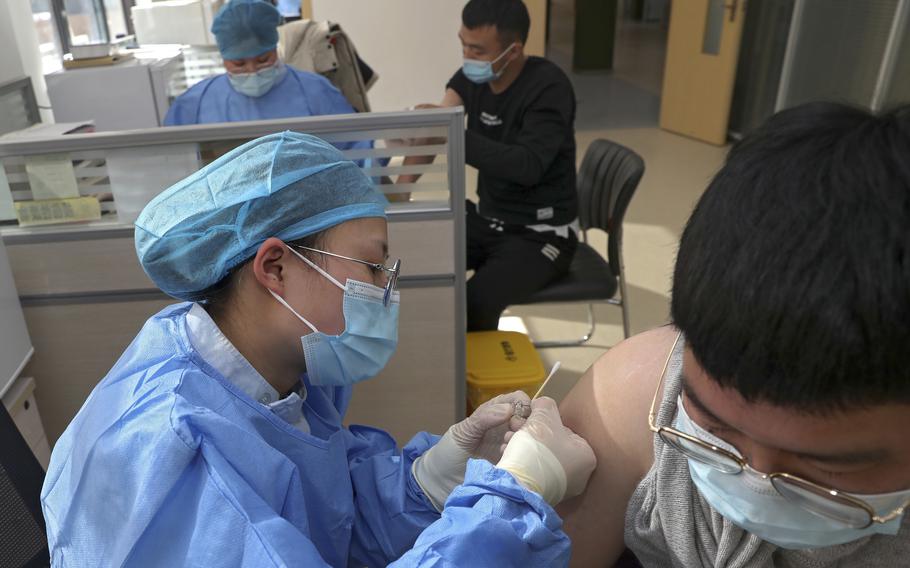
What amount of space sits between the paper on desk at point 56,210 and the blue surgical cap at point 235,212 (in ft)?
2.97

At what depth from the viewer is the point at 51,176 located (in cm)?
173

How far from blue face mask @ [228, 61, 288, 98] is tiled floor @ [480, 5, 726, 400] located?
1464 mm

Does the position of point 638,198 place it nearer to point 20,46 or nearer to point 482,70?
point 482,70

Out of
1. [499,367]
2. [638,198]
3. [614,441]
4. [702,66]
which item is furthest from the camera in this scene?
[702,66]

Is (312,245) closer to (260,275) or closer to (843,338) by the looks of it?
(260,275)

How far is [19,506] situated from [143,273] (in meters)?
0.87

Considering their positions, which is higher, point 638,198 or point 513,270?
point 513,270

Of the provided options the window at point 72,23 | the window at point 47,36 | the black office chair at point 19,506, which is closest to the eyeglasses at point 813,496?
the black office chair at point 19,506

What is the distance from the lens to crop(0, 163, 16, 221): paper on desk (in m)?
1.73

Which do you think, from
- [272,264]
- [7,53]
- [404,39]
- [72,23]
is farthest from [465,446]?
[72,23]

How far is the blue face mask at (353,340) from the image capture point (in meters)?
1.05

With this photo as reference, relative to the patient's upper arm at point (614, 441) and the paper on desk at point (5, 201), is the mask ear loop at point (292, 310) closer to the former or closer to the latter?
the patient's upper arm at point (614, 441)

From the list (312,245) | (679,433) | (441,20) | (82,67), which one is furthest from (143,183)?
(441,20)

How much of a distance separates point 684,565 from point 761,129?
Result: 560mm
